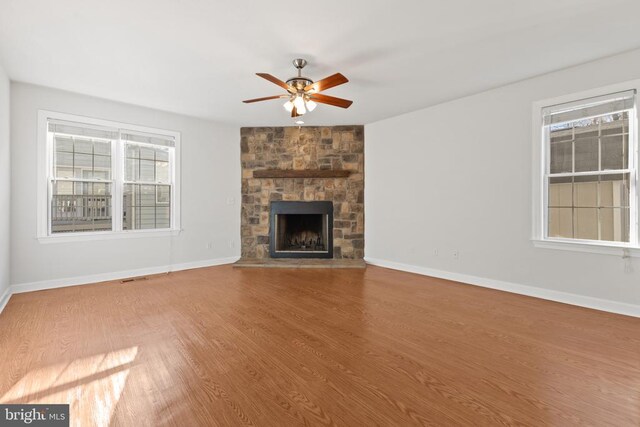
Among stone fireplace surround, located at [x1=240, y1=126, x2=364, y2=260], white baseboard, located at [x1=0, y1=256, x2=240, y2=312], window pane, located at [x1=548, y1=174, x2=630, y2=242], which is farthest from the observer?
stone fireplace surround, located at [x1=240, y1=126, x2=364, y2=260]

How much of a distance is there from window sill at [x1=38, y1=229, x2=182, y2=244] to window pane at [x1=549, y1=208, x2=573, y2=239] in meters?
5.53

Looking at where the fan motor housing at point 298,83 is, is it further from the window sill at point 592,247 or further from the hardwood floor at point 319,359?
the window sill at point 592,247

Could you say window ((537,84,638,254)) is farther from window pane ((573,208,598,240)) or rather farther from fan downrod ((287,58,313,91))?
fan downrod ((287,58,313,91))

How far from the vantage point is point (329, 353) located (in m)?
2.20

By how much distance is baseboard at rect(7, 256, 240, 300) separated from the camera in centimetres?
376

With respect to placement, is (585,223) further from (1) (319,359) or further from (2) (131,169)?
(2) (131,169)

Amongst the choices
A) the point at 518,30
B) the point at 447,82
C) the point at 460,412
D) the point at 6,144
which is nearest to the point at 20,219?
the point at 6,144

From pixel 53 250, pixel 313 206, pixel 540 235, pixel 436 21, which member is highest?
pixel 436 21

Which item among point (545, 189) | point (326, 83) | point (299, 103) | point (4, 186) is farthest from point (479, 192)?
point (4, 186)

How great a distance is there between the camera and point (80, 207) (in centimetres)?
425

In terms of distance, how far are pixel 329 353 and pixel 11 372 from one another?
2130mm

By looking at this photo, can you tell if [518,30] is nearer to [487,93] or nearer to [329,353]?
[487,93]

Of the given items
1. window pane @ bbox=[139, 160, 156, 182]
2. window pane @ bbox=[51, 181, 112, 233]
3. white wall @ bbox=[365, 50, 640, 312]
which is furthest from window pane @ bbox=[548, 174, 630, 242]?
window pane @ bbox=[51, 181, 112, 233]

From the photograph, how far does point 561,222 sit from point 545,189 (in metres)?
0.44
